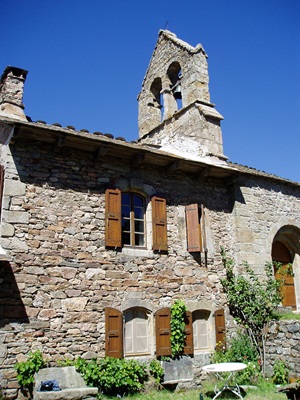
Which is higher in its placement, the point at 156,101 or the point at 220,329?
the point at 156,101

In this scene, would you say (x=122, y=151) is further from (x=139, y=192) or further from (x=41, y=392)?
(x=41, y=392)

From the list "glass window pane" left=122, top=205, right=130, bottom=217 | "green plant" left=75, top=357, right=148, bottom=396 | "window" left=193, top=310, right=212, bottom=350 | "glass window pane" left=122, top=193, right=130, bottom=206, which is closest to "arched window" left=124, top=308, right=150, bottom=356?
"green plant" left=75, top=357, right=148, bottom=396

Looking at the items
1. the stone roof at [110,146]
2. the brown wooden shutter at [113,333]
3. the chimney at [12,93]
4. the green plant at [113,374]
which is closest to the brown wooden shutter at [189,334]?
the green plant at [113,374]

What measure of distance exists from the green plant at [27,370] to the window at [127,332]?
1448 millimetres

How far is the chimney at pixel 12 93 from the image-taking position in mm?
8789

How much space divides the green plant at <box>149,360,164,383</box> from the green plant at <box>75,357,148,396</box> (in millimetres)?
290

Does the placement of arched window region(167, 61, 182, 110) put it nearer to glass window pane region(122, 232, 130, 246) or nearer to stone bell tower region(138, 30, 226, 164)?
stone bell tower region(138, 30, 226, 164)

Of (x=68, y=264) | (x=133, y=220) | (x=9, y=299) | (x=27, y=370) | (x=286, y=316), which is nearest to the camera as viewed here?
(x=27, y=370)

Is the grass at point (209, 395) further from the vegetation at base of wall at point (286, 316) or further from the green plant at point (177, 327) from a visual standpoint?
the vegetation at base of wall at point (286, 316)

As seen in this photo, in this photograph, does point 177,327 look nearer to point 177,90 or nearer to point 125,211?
point 125,211

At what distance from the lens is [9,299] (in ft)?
24.1

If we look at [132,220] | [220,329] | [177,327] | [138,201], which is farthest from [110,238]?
[220,329]

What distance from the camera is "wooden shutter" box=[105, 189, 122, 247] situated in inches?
343

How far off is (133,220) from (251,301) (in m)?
3.75
